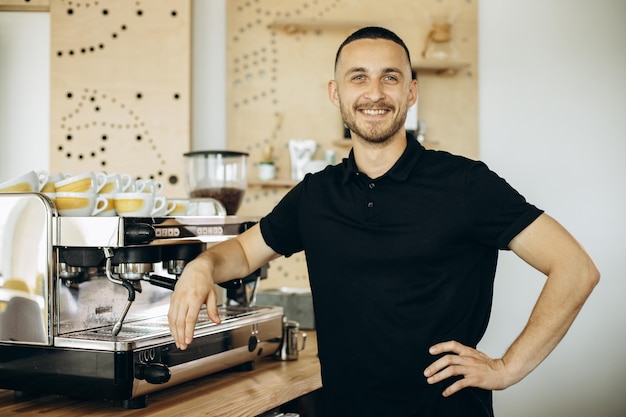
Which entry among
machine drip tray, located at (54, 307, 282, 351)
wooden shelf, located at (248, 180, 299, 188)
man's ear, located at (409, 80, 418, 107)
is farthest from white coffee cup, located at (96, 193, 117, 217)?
wooden shelf, located at (248, 180, 299, 188)

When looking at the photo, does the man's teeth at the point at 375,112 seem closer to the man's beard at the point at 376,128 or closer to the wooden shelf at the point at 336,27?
→ the man's beard at the point at 376,128

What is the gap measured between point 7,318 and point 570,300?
1.20 metres

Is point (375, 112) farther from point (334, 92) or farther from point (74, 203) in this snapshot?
point (74, 203)

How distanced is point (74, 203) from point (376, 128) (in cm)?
72

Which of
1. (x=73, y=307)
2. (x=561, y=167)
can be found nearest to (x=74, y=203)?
(x=73, y=307)

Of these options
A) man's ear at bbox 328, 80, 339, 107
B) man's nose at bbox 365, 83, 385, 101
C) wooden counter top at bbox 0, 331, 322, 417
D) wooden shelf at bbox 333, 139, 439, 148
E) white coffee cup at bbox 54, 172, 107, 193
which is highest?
wooden shelf at bbox 333, 139, 439, 148

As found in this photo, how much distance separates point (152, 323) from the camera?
178cm

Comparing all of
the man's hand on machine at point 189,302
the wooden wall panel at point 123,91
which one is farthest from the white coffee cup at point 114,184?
the wooden wall panel at point 123,91

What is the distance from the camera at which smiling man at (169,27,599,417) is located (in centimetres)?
142

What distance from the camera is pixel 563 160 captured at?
429cm

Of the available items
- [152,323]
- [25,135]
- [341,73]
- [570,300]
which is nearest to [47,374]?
[152,323]

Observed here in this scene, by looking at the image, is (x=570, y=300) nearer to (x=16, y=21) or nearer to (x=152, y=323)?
(x=152, y=323)

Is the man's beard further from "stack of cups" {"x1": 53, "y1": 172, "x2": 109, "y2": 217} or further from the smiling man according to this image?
"stack of cups" {"x1": 53, "y1": 172, "x2": 109, "y2": 217}

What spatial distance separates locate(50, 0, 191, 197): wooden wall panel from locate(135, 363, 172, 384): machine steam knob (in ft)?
7.34
